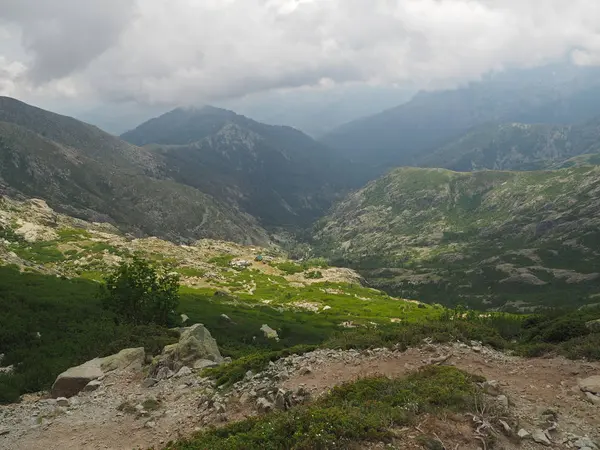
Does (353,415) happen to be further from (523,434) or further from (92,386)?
(92,386)

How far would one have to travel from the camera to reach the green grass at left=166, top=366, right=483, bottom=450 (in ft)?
59.2

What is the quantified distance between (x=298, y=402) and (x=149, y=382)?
572 inches

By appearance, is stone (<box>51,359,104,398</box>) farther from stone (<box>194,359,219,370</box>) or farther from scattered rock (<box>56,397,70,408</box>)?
stone (<box>194,359,219,370</box>)

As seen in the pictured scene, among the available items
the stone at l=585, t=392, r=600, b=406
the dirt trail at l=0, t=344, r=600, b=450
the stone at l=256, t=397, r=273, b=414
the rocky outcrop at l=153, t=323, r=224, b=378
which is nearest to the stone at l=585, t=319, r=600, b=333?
the dirt trail at l=0, t=344, r=600, b=450

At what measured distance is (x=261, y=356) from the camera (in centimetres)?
3241

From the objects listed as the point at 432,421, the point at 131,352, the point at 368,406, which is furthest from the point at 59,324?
the point at 432,421

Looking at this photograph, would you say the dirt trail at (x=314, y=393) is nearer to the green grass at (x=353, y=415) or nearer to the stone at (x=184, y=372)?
the stone at (x=184, y=372)

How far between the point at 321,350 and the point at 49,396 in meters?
22.0

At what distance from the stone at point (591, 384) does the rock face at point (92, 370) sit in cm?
3200

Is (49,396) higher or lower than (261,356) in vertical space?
lower

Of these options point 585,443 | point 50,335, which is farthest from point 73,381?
point 585,443

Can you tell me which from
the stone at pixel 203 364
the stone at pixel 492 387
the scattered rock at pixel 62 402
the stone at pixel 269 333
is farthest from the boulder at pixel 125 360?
the stone at pixel 269 333

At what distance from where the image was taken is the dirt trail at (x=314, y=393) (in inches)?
836

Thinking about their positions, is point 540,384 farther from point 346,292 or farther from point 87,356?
point 346,292
